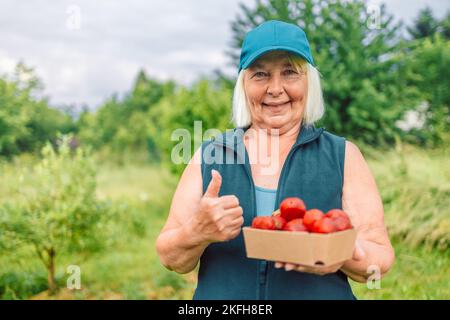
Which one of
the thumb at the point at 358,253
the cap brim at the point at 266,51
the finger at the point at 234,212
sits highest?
the cap brim at the point at 266,51

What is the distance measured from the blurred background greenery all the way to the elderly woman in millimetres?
3853

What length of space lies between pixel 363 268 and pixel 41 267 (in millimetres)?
5440

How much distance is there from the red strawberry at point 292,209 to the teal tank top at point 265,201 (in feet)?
0.66

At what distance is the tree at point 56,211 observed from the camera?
18.2ft

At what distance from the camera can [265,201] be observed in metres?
1.96

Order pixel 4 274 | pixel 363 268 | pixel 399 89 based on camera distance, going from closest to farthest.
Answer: pixel 363 268
pixel 4 274
pixel 399 89

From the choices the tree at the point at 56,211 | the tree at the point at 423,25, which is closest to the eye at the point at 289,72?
the tree at the point at 56,211

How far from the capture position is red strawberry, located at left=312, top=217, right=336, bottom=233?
162 cm

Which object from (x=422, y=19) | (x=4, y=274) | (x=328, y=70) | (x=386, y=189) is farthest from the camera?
(x=422, y=19)

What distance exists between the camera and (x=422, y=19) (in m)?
26.7

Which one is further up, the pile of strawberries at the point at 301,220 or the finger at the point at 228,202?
the finger at the point at 228,202

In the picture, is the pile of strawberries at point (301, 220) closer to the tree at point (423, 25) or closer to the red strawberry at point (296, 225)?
the red strawberry at point (296, 225)

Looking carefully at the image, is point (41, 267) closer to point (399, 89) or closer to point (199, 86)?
point (199, 86)
